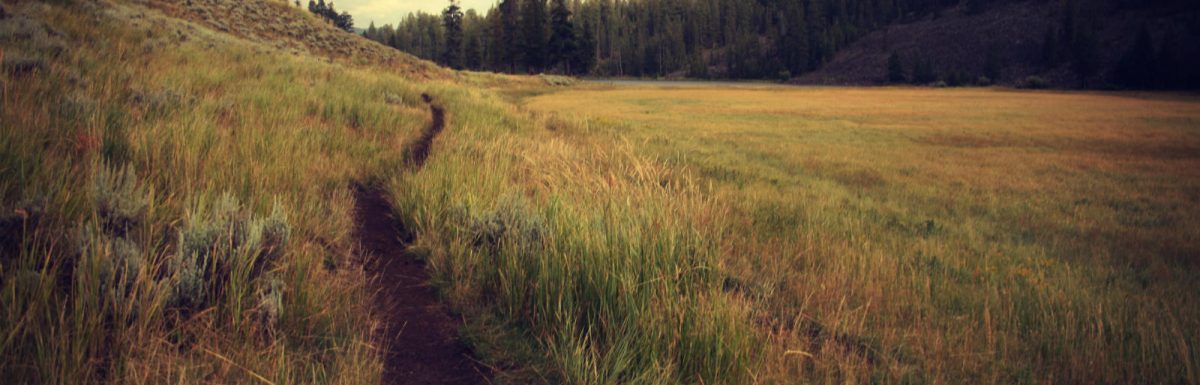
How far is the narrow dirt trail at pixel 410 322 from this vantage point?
2.79 meters

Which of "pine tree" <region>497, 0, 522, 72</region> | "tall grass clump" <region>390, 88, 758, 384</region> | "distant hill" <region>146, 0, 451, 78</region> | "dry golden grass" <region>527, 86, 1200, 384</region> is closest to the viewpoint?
"tall grass clump" <region>390, 88, 758, 384</region>

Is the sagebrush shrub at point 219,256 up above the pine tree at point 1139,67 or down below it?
below

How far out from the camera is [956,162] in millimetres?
14609

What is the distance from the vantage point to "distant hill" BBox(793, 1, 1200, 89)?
65.4 metres

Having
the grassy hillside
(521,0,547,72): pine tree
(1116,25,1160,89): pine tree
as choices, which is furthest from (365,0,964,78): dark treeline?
the grassy hillside

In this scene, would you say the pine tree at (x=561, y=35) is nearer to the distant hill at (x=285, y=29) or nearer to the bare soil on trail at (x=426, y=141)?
the distant hill at (x=285, y=29)

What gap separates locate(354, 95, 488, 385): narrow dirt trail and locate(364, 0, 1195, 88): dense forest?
7491 cm

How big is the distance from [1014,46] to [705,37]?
6561cm

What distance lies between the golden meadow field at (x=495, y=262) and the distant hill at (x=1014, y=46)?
7409cm

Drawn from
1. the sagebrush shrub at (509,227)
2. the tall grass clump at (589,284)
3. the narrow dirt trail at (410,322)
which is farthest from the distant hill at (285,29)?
the sagebrush shrub at (509,227)

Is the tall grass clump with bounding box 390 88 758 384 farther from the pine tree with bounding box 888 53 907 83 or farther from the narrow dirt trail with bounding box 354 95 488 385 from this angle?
the pine tree with bounding box 888 53 907 83

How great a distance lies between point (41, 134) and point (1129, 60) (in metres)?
85.6

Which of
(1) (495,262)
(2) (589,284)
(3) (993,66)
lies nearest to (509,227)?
(1) (495,262)

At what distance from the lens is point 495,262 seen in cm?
378
